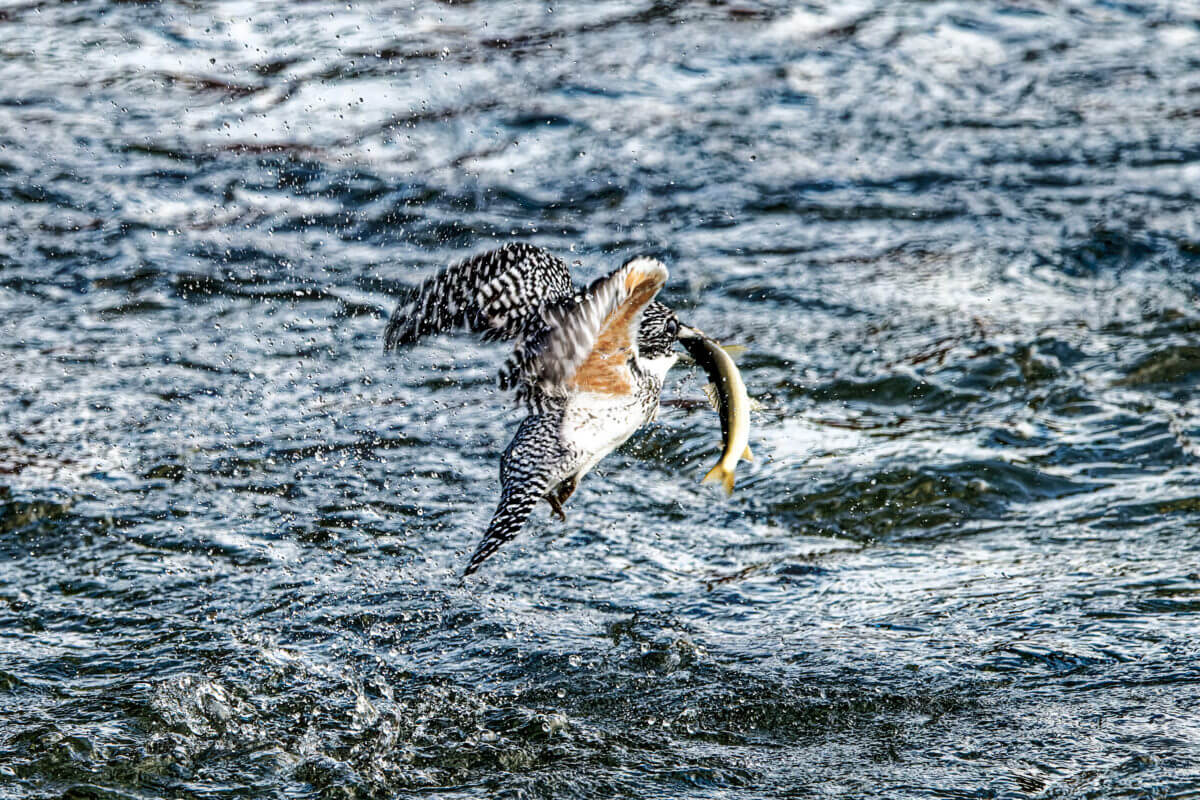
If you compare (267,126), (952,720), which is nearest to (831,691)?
(952,720)

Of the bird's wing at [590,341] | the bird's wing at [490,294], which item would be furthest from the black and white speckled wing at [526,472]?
the bird's wing at [490,294]

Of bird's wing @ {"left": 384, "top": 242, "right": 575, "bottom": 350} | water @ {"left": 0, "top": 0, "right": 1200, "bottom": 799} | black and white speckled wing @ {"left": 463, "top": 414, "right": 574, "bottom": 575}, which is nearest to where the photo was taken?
black and white speckled wing @ {"left": 463, "top": 414, "right": 574, "bottom": 575}

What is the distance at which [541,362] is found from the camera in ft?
12.9

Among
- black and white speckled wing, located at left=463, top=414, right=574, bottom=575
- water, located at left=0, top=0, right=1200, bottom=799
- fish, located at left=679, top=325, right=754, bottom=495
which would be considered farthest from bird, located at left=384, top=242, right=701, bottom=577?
water, located at left=0, top=0, right=1200, bottom=799

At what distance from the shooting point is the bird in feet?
13.1

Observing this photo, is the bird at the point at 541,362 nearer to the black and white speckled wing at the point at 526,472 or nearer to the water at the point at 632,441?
the black and white speckled wing at the point at 526,472

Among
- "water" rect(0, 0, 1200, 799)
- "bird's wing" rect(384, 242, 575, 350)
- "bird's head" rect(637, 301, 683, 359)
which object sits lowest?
"water" rect(0, 0, 1200, 799)

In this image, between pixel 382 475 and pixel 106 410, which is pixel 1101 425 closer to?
pixel 382 475

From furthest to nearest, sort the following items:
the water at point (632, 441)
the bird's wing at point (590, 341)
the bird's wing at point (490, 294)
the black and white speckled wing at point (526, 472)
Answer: the bird's wing at point (490, 294)
the water at point (632, 441)
the black and white speckled wing at point (526, 472)
the bird's wing at point (590, 341)

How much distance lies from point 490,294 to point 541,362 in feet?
1.33

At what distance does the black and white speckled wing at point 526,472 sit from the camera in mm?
3959

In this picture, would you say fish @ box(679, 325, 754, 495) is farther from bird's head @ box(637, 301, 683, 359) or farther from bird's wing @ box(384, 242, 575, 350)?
bird's wing @ box(384, 242, 575, 350)

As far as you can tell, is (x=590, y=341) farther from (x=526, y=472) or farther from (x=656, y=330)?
(x=656, y=330)

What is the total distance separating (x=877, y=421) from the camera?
611 cm
